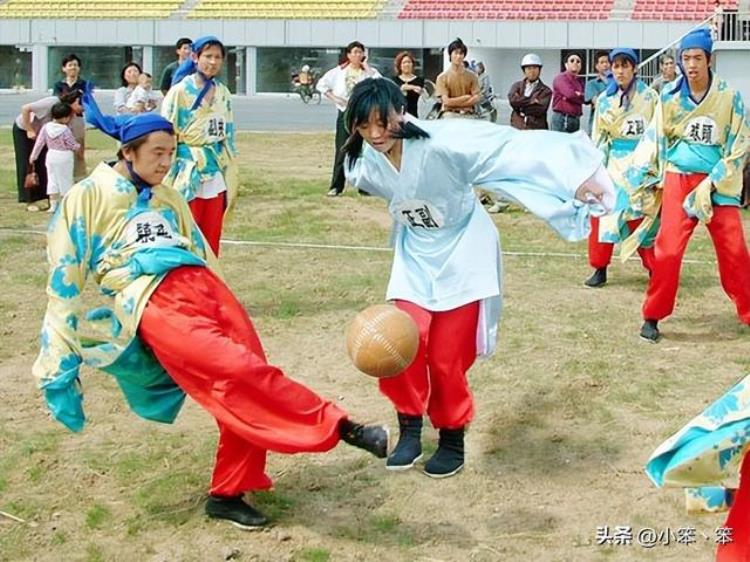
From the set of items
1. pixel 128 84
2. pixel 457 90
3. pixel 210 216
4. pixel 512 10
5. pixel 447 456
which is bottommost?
pixel 447 456

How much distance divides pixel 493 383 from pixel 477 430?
771 mm

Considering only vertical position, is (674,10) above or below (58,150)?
above

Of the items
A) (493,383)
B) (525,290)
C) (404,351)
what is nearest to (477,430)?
(493,383)

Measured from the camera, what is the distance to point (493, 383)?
683 centimetres

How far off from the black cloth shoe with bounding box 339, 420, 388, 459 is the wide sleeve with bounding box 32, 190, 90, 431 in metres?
1.05

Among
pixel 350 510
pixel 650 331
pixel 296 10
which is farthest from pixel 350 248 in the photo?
pixel 296 10

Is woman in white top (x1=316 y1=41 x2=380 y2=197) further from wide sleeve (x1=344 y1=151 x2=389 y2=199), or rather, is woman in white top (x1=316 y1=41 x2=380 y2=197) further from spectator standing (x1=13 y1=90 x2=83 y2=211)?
wide sleeve (x1=344 y1=151 x2=389 y2=199)

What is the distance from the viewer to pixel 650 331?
25.6ft

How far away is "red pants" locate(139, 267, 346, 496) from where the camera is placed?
14.5ft

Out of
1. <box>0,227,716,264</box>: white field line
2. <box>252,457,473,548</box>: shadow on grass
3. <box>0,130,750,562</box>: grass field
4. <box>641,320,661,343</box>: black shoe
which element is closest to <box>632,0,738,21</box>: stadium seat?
<box>0,227,716,264</box>: white field line

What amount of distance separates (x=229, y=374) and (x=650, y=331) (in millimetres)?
4062

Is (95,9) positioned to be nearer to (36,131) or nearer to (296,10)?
(296,10)

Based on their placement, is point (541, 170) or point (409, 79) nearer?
point (541, 170)

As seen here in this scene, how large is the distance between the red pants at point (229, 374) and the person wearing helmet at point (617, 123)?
501 cm
